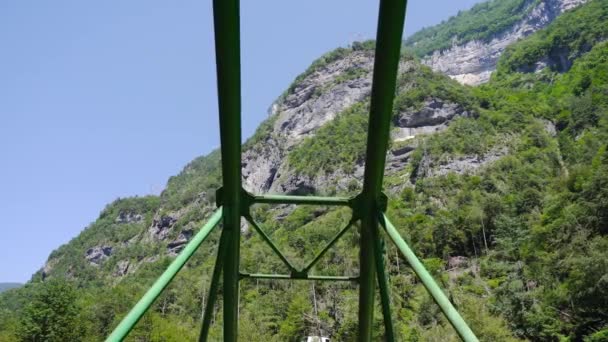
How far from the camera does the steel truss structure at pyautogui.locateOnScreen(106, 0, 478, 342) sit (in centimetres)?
210

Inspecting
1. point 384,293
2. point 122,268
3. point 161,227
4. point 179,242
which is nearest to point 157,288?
point 384,293

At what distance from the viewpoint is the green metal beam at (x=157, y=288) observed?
1920 mm

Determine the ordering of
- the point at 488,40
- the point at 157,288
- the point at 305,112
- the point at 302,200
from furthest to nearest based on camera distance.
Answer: the point at 488,40, the point at 305,112, the point at 302,200, the point at 157,288

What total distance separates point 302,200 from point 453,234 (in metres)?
63.4

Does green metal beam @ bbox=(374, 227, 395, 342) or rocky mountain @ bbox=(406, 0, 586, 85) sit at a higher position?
rocky mountain @ bbox=(406, 0, 586, 85)

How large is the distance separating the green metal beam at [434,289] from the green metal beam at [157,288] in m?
1.07

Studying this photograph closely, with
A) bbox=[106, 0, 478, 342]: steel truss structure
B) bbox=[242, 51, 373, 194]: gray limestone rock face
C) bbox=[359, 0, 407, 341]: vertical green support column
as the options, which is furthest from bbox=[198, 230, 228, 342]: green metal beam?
bbox=[242, 51, 373, 194]: gray limestone rock face

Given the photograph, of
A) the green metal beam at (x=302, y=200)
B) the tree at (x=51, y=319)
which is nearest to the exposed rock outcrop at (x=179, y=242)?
the tree at (x=51, y=319)

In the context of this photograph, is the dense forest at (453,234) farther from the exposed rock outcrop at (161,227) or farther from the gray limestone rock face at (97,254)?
the exposed rock outcrop at (161,227)

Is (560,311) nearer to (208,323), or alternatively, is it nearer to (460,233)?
(460,233)

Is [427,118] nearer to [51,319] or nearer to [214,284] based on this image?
[51,319]

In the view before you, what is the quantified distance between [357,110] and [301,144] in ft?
56.8

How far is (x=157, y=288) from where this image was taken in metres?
2.26

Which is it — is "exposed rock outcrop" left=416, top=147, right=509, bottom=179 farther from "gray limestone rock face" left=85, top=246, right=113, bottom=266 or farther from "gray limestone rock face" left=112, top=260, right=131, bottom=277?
"gray limestone rock face" left=85, top=246, right=113, bottom=266
